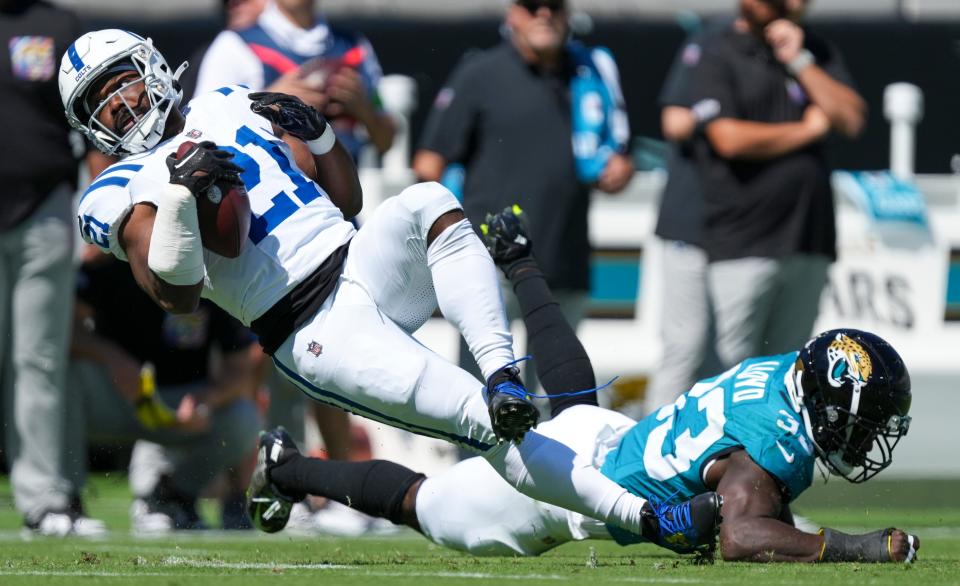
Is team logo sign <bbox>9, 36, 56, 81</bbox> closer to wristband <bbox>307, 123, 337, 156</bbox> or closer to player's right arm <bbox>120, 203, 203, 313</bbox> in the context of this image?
wristband <bbox>307, 123, 337, 156</bbox>

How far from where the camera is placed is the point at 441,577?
4.41 m

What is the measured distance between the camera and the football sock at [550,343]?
536 cm

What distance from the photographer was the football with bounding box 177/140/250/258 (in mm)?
4668

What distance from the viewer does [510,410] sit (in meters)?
4.34

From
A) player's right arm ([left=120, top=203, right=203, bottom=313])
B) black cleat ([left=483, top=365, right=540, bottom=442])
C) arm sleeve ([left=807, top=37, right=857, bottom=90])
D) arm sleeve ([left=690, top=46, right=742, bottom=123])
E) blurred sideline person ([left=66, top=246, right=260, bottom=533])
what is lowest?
blurred sideline person ([left=66, top=246, right=260, bottom=533])

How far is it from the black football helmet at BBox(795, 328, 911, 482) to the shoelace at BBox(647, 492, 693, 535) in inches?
18.6

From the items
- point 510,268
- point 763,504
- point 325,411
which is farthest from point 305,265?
point 325,411

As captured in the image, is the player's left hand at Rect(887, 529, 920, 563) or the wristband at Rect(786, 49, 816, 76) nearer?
the player's left hand at Rect(887, 529, 920, 563)

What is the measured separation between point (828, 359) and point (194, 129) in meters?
1.95

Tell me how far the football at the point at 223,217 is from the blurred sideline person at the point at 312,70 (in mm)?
2142

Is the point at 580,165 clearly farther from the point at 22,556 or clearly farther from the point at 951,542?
the point at 22,556

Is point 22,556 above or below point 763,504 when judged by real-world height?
below

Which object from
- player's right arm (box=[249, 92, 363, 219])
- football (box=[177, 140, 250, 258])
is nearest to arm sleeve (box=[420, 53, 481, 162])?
player's right arm (box=[249, 92, 363, 219])

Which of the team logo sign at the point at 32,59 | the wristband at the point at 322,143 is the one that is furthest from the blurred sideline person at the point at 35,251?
the wristband at the point at 322,143
